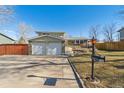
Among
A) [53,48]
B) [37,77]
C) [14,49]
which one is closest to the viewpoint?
[37,77]

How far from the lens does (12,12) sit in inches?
695

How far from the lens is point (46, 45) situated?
23.2 meters

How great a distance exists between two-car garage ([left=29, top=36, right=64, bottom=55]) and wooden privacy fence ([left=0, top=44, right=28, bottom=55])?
1.39 metres

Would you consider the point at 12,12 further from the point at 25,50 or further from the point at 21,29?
the point at 21,29

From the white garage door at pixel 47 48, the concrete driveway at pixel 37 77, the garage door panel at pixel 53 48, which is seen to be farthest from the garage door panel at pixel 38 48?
the concrete driveway at pixel 37 77

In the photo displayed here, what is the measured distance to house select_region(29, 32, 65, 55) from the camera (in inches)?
912

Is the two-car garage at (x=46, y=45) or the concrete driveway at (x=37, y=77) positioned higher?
the two-car garage at (x=46, y=45)

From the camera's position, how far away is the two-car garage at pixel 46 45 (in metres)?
23.2

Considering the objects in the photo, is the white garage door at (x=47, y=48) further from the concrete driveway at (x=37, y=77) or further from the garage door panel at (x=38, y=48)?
the concrete driveway at (x=37, y=77)

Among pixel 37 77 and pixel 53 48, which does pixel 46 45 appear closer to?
pixel 53 48

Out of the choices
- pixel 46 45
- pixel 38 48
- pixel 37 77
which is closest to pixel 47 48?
pixel 46 45

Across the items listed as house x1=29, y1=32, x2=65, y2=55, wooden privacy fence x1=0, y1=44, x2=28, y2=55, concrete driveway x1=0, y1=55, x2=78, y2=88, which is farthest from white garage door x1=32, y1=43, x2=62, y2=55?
concrete driveway x1=0, y1=55, x2=78, y2=88

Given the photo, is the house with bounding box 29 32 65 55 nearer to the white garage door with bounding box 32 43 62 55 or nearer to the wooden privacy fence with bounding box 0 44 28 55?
the white garage door with bounding box 32 43 62 55

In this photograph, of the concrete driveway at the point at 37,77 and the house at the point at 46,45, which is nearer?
the concrete driveway at the point at 37,77
